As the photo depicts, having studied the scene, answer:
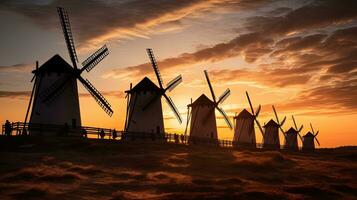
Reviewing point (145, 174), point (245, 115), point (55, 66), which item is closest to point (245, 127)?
point (245, 115)

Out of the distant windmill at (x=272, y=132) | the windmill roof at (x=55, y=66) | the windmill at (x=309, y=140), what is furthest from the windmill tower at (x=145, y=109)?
the windmill at (x=309, y=140)

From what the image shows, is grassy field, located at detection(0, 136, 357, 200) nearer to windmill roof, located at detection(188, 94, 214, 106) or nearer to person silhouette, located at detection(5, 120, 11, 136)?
person silhouette, located at detection(5, 120, 11, 136)

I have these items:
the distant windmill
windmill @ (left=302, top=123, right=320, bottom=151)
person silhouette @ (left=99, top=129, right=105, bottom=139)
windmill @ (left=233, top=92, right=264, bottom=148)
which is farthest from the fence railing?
windmill @ (left=302, top=123, right=320, bottom=151)

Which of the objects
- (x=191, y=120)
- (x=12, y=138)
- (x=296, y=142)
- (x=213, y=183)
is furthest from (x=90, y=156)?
(x=296, y=142)

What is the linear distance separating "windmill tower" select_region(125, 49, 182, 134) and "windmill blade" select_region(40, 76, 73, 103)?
428 inches

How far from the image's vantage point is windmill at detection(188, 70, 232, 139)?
2461 inches

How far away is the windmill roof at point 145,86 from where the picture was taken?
167ft

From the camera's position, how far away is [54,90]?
40500 mm

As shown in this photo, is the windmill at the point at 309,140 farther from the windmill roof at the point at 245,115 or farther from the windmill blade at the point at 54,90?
the windmill blade at the point at 54,90

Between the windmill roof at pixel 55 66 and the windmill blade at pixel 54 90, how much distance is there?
45.6 inches

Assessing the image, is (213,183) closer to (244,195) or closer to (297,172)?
(244,195)

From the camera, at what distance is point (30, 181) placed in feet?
70.5

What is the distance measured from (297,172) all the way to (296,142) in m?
83.9

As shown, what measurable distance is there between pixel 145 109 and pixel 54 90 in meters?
12.9
